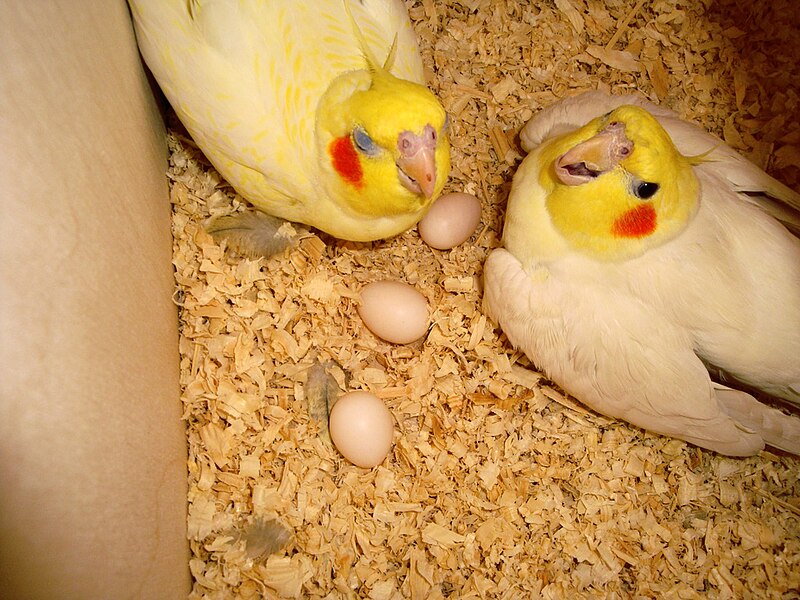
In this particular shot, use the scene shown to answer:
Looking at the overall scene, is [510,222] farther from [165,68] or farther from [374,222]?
[165,68]

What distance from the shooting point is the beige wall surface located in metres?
1.25

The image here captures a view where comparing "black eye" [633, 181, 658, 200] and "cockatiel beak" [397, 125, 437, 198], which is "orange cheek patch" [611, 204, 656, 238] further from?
"cockatiel beak" [397, 125, 437, 198]

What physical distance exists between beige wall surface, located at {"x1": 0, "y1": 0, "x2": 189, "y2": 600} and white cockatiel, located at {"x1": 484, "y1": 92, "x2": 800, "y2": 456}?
1.13m

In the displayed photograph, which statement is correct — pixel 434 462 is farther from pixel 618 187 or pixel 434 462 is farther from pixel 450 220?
pixel 618 187

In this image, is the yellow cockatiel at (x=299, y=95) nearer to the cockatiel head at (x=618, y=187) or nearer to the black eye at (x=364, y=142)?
the black eye at (x=364, y=142)

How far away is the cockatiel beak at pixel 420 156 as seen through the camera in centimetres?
157

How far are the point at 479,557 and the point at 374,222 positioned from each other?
1144mm

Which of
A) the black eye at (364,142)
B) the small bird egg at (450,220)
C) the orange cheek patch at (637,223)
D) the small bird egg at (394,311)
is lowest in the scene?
the small bird egg at (394,311)

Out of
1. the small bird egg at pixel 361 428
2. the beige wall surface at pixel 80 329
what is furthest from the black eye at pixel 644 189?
the beige wall surface at pixel 80 329

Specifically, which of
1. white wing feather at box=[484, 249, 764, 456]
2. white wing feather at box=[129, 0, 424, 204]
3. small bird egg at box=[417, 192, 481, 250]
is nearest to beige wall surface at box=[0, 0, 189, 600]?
white wing feather at box=[129, 0, 424, 204]

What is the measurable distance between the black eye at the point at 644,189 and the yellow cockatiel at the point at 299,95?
1.70ft

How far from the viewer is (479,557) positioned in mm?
2029

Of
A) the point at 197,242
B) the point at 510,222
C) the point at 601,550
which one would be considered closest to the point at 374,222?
the point at 510,222

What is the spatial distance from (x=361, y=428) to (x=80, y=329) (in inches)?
35.0
